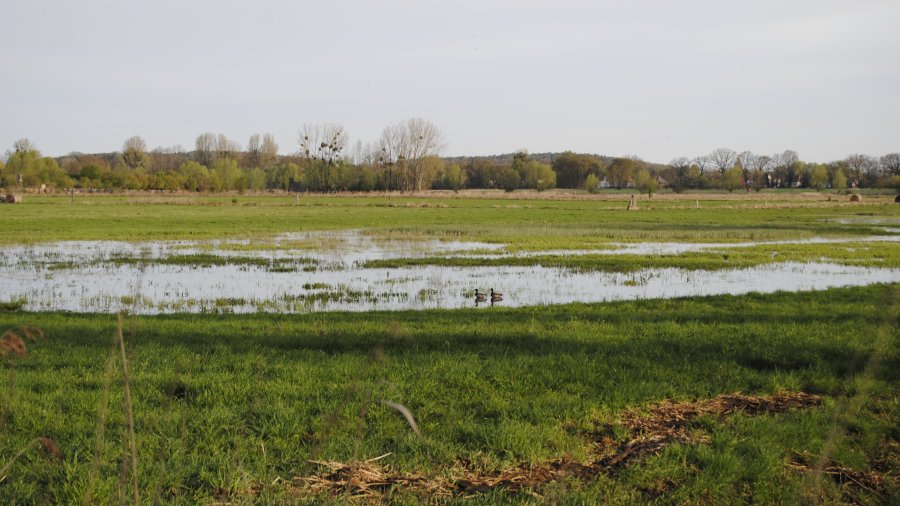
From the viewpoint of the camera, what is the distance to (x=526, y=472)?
555cm

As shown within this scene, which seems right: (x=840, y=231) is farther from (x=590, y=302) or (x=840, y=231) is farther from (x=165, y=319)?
(x=165, y=319)

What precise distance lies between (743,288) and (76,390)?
55.7 ft

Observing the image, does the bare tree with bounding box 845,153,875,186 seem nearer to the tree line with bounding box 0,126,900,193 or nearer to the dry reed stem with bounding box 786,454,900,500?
the tree line with bounding box 0,126,900,193

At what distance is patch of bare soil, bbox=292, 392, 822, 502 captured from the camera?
5.08m

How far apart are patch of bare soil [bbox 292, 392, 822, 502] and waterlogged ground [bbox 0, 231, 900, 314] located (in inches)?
262

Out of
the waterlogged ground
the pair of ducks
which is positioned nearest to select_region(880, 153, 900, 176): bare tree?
the waterlogged ground

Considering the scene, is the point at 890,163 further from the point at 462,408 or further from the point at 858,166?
the point at 462,408

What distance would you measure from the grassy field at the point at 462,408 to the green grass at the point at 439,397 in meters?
0.03

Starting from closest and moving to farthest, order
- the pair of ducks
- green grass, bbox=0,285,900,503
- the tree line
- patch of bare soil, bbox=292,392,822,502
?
patch of bare soil, bbox=292,392,822,502 → green grass, bbox=0,285,900,503 → the pair of ducks → the tree line

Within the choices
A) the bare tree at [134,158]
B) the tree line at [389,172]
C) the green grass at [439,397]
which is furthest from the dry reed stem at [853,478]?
the bare tree at [134,158]

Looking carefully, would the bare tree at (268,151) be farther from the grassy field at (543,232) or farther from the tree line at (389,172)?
the grassy field at (543,232)

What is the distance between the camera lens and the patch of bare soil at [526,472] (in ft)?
16.7

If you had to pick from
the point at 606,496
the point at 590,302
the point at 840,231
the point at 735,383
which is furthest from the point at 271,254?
the point at 840,231

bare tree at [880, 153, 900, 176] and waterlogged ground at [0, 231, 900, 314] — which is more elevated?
bare tree at [880, 153, 900, 176]
